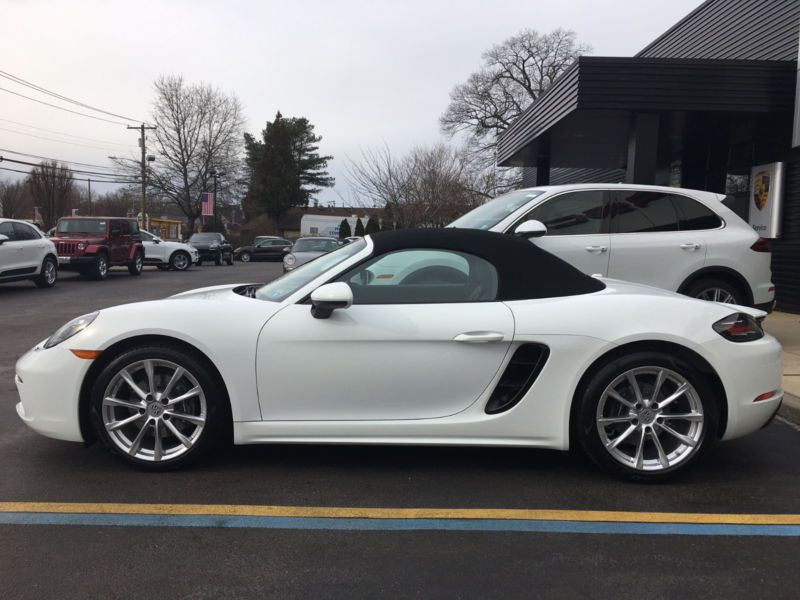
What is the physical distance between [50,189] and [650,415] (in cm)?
5282

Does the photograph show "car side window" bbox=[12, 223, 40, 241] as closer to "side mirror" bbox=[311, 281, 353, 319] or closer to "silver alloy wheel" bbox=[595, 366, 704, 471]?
"side mirror" bbox=[311, 281, 353, 319]

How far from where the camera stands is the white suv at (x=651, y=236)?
6.32 meters

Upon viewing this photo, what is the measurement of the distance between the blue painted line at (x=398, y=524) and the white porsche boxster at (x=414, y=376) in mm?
493

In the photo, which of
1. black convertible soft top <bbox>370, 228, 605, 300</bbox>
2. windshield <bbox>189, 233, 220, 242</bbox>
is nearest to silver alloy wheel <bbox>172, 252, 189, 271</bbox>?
windshield <bbox>189, 233, 220, 242</bbox>

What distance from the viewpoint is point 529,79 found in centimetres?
4656

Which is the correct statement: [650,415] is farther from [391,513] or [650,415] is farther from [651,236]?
[651,236]

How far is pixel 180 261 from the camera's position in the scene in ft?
79.5

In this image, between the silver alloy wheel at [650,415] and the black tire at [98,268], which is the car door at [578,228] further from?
the black tire at [98,268]

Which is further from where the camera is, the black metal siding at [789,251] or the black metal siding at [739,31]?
the black metal siding at [739,31]

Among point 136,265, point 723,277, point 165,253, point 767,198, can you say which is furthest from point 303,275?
point 165,253

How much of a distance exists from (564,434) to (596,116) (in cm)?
902

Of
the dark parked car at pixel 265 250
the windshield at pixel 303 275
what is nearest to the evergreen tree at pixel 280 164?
the dark parked car at pixel 265 250

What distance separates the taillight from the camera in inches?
140

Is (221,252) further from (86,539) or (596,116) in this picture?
(86,539)
